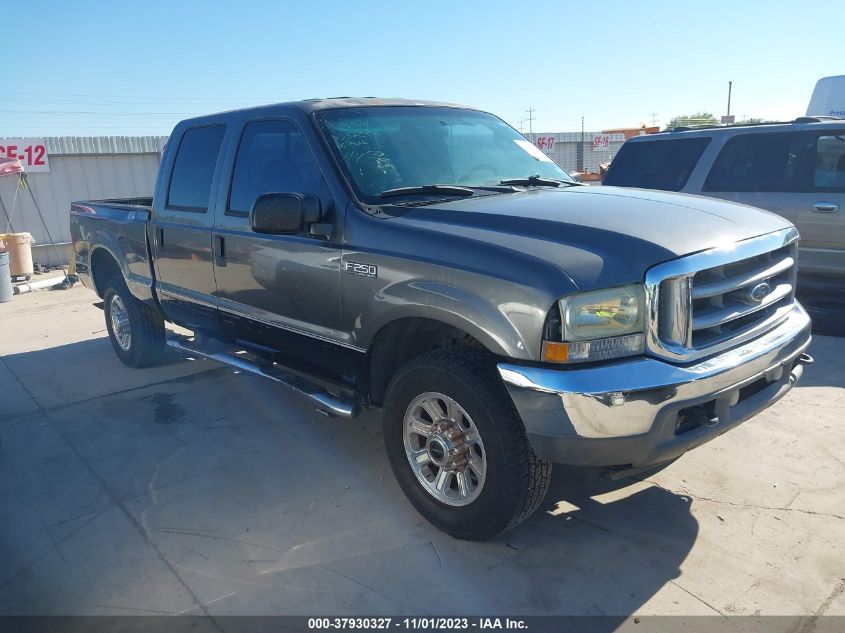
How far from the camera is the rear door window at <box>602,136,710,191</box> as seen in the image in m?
6.85

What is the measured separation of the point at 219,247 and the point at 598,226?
252 centimetres

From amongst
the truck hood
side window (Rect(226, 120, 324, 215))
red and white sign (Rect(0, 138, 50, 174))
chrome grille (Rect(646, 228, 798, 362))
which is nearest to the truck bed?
side window (Rect(226, 120, 324, 215))

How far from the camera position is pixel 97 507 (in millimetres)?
3645

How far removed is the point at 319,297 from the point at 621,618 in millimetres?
2100

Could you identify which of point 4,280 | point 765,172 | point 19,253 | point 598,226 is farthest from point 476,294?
point 19,253

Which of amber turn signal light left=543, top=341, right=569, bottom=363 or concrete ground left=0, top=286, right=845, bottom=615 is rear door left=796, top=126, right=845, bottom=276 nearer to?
concrete ground left=0, top=286, right=845, bottom=615

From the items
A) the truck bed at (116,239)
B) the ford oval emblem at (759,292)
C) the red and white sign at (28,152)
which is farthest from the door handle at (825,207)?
the red and white sign at (28,152)

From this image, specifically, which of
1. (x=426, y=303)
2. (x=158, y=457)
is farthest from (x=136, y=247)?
(x=426, y=303)

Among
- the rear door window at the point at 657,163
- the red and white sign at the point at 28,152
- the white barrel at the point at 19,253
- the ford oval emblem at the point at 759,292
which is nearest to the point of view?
the ford oval emblem at the point at 759,292

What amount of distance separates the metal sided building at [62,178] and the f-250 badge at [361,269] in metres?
11.8

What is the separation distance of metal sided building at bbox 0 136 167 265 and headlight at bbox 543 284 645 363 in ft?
42.8

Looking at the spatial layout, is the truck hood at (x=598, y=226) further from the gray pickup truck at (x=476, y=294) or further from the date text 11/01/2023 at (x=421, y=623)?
the date text 11/01/2023 at (x=421, y=623)

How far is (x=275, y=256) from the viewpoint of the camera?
3867 millimetres

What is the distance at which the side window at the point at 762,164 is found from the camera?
20.9 feet
